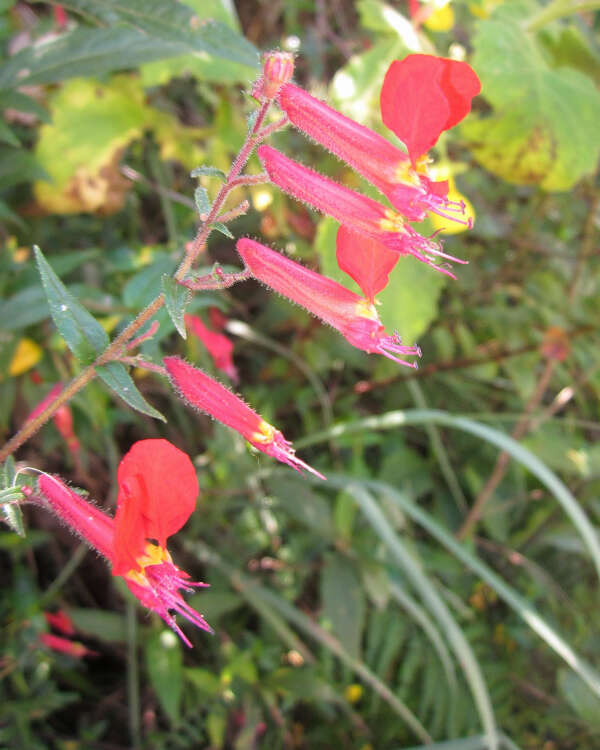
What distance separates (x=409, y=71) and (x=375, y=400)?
68.3 inches

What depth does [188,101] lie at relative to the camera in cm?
223

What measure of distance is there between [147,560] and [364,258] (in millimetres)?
415

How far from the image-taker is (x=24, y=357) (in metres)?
1.42

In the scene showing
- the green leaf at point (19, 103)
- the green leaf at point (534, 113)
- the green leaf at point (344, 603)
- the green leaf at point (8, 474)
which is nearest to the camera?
the green leaf at point (8, 474)

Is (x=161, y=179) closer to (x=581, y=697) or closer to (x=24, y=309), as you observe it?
(x=24, y=309)

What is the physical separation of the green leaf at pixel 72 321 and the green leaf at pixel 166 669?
0.96 m

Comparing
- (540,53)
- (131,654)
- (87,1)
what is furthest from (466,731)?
(87,1)

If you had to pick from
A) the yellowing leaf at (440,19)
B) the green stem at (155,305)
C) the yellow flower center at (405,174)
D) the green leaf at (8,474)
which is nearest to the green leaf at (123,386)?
the green stem at (155,305)

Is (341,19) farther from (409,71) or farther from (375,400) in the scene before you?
(409,71)

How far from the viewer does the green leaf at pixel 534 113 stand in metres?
1.53

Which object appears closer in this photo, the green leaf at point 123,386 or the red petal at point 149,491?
the red petal at point 149,491

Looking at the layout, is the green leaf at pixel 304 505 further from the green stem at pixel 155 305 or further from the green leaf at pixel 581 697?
the green stem at pixel 155 305

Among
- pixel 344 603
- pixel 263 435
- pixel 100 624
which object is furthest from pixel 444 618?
pixel 263 435

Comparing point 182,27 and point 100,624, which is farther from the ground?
point 182,27
